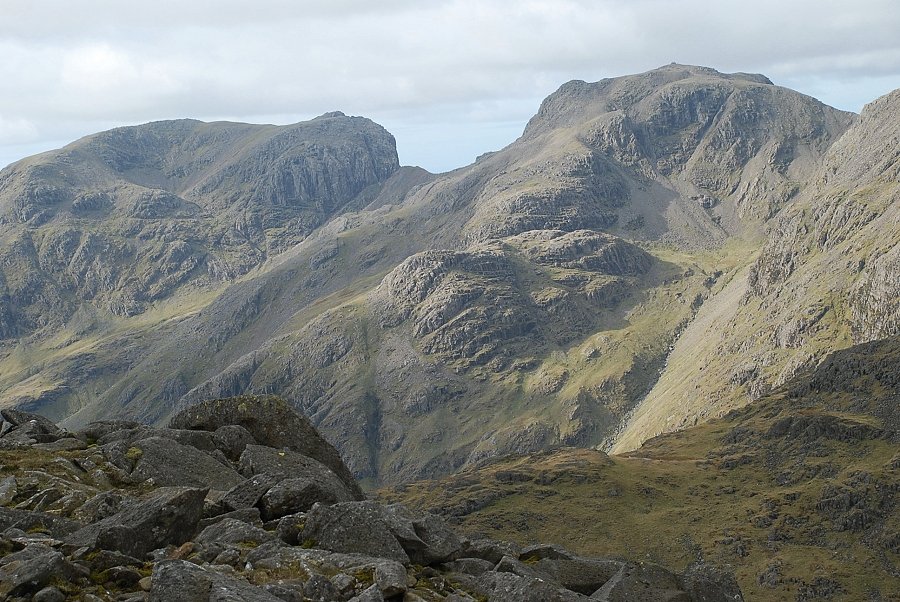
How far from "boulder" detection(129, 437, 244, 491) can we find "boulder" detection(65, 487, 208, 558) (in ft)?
19.3

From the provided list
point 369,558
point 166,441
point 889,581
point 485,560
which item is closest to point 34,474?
point 166,441

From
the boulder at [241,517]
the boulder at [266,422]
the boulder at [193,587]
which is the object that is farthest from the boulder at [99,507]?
the boulder at [266,422]

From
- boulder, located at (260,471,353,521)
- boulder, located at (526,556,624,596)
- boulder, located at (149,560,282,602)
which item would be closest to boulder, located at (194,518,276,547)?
boulder, located at (260,471,353,521)

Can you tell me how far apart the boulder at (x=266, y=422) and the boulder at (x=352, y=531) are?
1222 centimetres

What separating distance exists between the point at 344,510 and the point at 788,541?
179243 mm

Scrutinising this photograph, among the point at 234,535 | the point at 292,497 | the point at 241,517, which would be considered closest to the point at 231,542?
the point at 234,535

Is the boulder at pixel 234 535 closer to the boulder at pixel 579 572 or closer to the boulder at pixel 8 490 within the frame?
the boulder at pixel 8 490

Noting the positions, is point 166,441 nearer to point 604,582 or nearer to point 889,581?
point 604,582

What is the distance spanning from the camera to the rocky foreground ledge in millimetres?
19312

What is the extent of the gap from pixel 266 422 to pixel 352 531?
1396 cm

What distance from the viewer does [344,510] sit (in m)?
24.0

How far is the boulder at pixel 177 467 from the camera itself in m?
30.3

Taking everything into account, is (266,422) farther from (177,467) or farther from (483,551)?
(483,551)

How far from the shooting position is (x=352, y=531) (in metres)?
23.6
